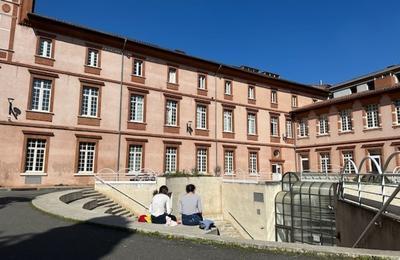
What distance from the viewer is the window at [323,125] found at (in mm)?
31759

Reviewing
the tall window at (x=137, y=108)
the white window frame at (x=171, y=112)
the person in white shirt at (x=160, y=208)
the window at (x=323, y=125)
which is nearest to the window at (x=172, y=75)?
the white window frame at (x=171, y=112)

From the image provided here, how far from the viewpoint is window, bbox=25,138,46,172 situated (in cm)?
1956

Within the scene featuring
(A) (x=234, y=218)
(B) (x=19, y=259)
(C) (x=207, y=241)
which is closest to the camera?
(B) (x=19, y=259)

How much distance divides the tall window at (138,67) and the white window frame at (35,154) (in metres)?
8.59

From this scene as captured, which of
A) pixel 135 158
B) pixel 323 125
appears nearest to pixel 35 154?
pixel 135 158

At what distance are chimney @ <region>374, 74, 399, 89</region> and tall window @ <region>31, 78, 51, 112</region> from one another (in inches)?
1207

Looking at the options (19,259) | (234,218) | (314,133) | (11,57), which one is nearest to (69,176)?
(11,57)

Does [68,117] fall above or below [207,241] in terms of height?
above

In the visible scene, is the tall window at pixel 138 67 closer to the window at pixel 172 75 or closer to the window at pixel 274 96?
the window at pixel 172 75

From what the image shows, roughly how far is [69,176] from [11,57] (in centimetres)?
819

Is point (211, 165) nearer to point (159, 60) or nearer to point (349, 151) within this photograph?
point (159, 60)

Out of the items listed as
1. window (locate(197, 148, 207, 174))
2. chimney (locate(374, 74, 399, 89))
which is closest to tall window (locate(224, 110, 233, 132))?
window (locate(197, 148, 207, 174))

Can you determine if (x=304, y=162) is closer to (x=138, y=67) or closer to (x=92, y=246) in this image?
(x=138, y=67)

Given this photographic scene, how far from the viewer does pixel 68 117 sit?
2134 cm
